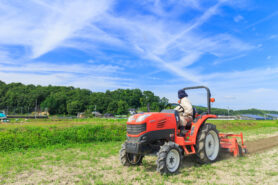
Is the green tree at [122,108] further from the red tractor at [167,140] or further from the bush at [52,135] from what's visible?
the red tractor at [167,140]

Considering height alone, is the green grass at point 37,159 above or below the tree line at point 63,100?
below

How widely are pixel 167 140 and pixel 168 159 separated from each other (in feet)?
2.87

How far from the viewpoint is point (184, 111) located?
23.9ft

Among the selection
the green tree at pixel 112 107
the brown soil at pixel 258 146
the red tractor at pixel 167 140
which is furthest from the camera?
the green tree at pixel 112 107

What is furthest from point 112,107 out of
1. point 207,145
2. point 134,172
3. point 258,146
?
point 134,172

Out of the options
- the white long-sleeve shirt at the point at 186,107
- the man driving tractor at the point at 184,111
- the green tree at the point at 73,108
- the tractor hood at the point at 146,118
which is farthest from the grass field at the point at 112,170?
the green tree at the point at 73,108

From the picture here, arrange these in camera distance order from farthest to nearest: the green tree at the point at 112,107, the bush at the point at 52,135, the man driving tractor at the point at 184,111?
1. the green tree at the point at 112,107
2. the bush at the point at 52,135
3. the man driving tractor at the point at 184,111

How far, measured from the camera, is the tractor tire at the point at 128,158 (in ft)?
22.3

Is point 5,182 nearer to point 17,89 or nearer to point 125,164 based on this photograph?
point 125,164

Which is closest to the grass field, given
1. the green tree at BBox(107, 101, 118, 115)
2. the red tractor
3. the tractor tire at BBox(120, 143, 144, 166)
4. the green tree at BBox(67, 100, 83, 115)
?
the tractor tire at BBox(120, 143, 144, 166)

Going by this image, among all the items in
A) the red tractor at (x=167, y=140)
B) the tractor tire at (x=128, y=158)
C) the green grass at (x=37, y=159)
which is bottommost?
the green grass at (x=37, y=159)

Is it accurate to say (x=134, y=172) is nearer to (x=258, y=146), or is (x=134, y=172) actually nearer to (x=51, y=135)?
(x=51, y=135)

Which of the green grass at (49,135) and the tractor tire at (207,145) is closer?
the tractor tire at (207,145)

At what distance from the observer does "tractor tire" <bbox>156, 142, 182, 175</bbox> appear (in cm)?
577
